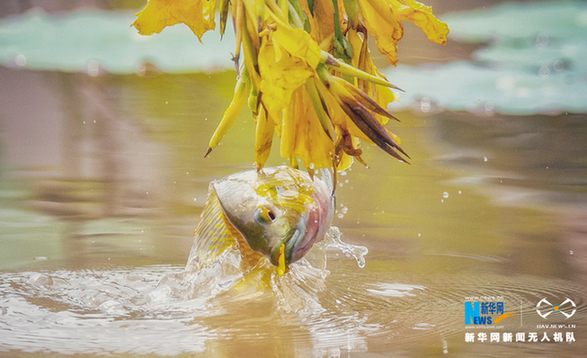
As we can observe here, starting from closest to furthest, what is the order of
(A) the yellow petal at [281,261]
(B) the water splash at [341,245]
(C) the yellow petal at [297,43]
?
1. (C) the yellow petal at [297,43]
2. (A) the yellow petal at [281,261]
3. (B) the water splash at [341,245]

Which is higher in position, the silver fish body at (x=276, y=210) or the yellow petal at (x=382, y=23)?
the yellow petal at (x=382, y=23)

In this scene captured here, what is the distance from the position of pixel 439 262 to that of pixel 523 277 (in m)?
0.08

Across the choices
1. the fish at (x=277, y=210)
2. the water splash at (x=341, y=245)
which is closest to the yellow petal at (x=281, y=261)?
the fish at (x=277, y=210)

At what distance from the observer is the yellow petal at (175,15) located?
406mm

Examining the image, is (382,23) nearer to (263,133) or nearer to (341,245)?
(263,133)

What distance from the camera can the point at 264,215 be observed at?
47 cm

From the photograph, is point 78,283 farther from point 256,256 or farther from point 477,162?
point 477,162

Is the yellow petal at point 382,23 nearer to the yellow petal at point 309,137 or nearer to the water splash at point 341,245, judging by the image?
the yellow petal at point 309,137

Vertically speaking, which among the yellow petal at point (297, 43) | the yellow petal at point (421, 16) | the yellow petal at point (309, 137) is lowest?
the yellow petal at point (309, 137)

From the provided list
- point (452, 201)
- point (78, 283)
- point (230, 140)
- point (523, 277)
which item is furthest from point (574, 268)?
point (230, 140)

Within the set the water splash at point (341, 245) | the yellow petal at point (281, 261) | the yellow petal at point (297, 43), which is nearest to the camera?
the yellow petal at point (297, 43)

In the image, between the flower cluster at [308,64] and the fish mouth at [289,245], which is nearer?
the flower cluster at [308,64]

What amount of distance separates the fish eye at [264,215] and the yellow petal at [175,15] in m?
0.13

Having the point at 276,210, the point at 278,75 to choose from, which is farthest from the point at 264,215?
the point at 278,75
